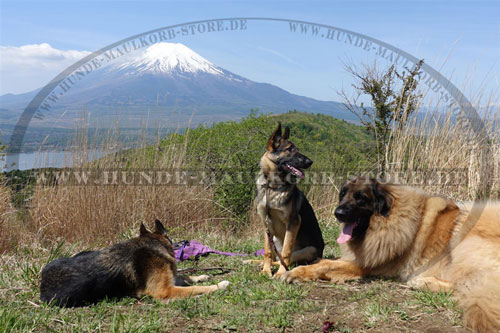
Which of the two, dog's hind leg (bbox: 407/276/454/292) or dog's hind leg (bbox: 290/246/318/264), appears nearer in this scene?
dog's hind leg (bbox: 407/276/454/292)

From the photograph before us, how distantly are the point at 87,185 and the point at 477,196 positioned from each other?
781 cm

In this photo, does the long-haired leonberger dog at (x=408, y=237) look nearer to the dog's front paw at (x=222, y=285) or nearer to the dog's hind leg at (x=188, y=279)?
the dog's front paw at (x=222, y=285)

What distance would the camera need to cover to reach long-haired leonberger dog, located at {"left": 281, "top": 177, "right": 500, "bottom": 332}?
12.8 feet

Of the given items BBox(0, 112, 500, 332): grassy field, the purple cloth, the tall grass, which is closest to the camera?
BBox(0, 112, 500, 332): grassy field

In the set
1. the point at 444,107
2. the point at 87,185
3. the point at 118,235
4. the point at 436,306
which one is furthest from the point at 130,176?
the point at 444,107

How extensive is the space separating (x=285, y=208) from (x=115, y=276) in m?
2.22

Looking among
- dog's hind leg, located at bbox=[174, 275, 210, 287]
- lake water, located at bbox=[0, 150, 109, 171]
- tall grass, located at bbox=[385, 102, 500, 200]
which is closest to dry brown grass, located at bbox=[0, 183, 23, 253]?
lake water, located at bbox=[0, 150, 109, 171]

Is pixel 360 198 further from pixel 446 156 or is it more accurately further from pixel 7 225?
pixel 7 225

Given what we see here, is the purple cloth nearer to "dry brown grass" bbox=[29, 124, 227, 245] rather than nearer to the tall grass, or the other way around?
"dry brown grass" bbox=[29, 124, 227, 245]

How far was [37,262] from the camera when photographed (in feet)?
17.2

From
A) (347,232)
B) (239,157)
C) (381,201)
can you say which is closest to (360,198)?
(381,201)

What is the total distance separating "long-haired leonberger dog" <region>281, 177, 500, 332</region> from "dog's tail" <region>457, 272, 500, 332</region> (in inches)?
11.3

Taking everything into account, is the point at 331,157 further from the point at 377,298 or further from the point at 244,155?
the point at 377,298

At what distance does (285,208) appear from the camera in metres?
4.92
